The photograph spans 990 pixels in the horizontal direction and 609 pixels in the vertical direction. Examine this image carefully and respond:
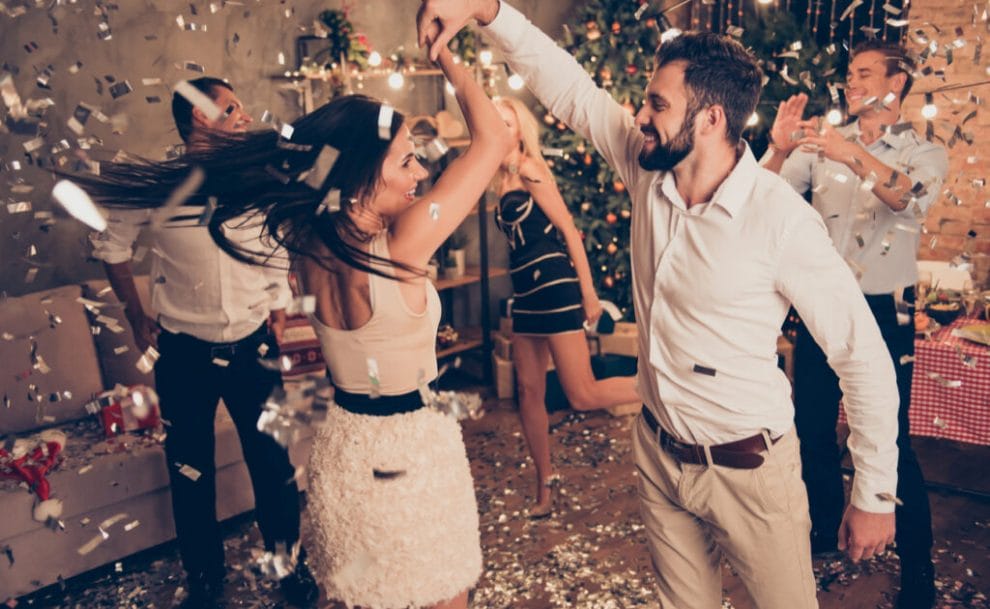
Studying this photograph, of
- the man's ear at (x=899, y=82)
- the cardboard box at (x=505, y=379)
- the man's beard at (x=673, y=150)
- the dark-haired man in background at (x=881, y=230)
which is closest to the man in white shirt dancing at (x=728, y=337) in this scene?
the man's beard at (x=673, y=150)

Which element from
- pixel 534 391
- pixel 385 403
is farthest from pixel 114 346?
pixel 385 403

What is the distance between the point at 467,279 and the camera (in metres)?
5.25

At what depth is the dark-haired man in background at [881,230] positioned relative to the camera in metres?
2.74

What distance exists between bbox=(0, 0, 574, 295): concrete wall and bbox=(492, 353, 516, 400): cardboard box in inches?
76.2

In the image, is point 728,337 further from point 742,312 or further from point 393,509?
point 393,509

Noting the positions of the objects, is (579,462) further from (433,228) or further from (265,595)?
(433,228)

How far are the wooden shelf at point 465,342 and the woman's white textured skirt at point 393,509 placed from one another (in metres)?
3.18

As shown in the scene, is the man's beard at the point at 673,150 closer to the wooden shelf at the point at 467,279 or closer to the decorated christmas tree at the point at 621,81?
the decorated christmas tree at the point at 621,81

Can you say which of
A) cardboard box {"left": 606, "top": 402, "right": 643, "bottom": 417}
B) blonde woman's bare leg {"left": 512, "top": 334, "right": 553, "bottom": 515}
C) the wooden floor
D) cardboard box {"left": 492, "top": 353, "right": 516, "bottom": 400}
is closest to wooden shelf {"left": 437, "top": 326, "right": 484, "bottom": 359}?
cardboard box {"left": 492, "top": 353, "right": 516, "bottom": 400}

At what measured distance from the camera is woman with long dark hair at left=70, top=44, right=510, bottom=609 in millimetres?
1757

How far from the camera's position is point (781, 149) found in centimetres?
252

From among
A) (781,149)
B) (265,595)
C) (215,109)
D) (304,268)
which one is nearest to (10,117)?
(215,109)

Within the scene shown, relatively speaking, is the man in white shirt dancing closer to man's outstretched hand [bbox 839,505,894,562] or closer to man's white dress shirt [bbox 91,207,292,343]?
man's outstretched hand [bbox 839,505,894,562]

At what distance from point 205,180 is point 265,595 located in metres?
1.80
